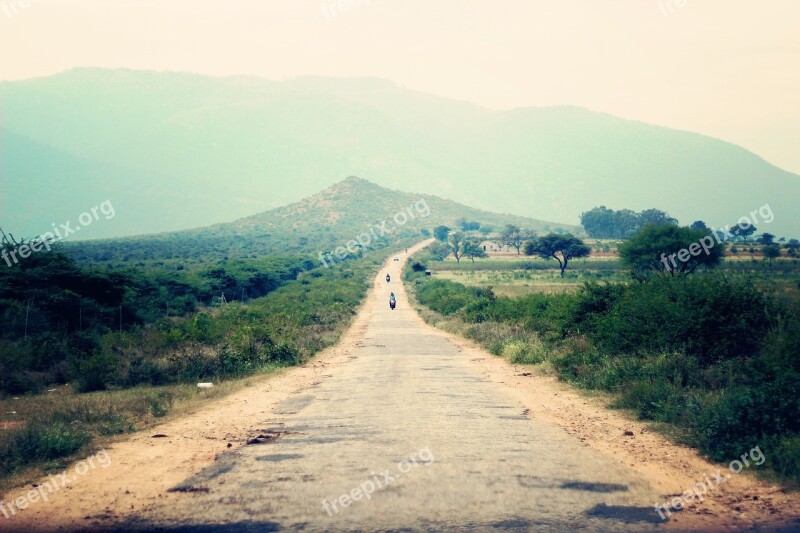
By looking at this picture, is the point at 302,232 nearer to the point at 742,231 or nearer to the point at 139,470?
the point at 742,231

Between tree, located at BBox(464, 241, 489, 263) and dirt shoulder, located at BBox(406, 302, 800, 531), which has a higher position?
tree, located at BBox(464, 241, 489, 263)

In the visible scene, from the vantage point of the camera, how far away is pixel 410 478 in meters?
8.27

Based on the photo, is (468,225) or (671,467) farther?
(468,225)

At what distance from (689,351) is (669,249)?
52.2 m

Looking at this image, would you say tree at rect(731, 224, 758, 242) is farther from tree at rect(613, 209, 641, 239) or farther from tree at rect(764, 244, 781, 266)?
tree at rect(764, 244, 781, 266)

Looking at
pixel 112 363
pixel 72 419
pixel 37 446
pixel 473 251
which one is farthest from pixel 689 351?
pixel 473 251

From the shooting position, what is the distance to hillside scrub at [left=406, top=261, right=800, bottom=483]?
9.59m

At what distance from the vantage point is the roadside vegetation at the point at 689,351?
31.5ft

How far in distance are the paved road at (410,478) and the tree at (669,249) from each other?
52.5 meters

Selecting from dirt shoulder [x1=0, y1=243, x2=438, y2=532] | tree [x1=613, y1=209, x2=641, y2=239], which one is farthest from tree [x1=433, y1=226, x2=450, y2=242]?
dirt shoulder [x1=0, y1=243, x2=438, y2=532]

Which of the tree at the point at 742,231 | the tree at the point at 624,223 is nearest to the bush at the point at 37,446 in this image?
the tree at the point at 742,231

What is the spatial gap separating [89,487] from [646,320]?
45.9 feet

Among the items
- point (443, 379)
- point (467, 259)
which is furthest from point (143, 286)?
point (467, 259)

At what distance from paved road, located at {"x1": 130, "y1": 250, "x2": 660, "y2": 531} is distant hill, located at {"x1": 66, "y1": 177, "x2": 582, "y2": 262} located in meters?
88.4
